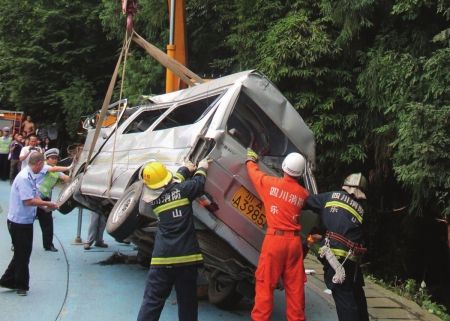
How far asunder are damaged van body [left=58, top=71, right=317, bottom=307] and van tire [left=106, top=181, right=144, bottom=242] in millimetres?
10

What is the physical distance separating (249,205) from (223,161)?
55 cm

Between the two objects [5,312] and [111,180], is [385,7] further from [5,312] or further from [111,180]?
[5,312]

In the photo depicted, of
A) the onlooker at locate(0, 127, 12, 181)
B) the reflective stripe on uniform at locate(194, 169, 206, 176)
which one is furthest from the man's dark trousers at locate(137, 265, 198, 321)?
the onlooker at locate(0, 127, 12, 181)

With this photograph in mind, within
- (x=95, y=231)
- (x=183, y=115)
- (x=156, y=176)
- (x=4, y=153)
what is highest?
(x=183, y=115)

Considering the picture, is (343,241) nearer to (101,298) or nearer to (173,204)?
(173,204)

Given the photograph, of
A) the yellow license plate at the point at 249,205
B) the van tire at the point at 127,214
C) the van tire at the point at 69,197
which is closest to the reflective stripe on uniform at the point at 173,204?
the van tire at the point at 127,214

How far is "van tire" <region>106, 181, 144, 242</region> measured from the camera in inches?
210

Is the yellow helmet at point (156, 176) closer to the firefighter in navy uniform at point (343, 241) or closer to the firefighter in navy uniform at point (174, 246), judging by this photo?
the firefighter in navy uniform at point (174, 246)

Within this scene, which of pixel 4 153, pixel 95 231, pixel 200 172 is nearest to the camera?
pixel 200 172

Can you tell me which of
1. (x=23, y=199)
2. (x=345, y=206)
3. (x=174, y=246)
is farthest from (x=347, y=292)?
(x=23, y=199)

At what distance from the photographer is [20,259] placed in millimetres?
6480

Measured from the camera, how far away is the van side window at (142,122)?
742 cm

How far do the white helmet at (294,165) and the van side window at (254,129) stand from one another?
54 cm

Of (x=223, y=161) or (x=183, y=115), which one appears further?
(x=183, y=115)
